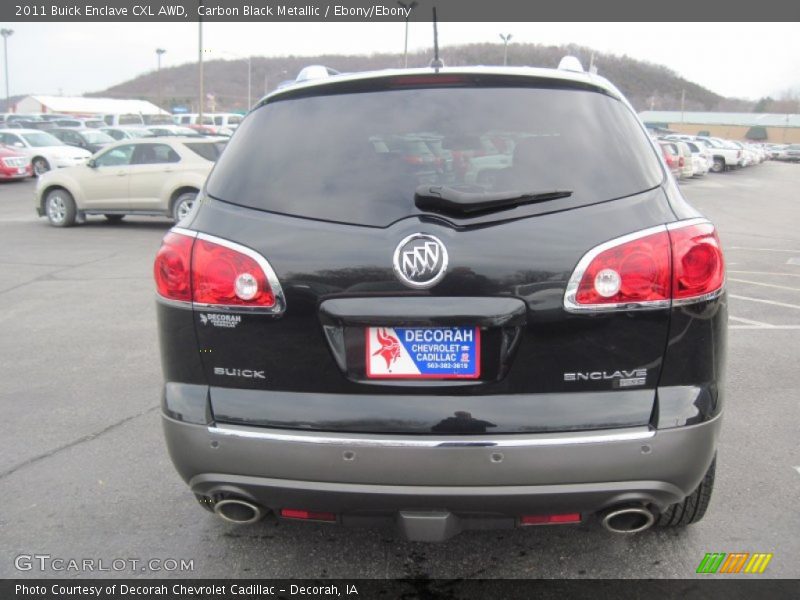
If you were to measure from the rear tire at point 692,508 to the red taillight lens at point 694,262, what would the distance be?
2.89ft

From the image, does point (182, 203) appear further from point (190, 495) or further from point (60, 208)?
point (190, 495)

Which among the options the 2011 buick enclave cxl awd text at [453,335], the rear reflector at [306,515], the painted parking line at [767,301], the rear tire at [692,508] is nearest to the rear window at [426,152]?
the 2011 buick enclave cxl awd text at [453,335]

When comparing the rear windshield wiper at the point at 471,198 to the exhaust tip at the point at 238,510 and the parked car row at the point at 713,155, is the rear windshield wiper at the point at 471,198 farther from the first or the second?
the parked car row at the point at 713,155

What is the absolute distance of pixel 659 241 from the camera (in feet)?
8.10

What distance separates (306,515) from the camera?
2.63 metres

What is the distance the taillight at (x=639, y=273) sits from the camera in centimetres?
243

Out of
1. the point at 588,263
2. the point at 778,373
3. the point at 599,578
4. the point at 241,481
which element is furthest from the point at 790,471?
the point at 241,481

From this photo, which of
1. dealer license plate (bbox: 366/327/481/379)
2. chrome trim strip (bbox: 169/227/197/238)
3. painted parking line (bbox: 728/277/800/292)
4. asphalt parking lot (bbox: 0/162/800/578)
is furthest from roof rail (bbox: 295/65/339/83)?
painted parking line (bbox: 728/277/800/292)

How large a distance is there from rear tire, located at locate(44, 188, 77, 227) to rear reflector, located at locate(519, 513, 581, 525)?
14557mm

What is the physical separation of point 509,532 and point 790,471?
1.64 meters

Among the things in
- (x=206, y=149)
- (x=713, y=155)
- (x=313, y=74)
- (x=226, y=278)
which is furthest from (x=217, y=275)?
(x=713, y=155)

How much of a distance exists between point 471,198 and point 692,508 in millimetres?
1690

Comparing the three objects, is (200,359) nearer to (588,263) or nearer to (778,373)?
(588,263)

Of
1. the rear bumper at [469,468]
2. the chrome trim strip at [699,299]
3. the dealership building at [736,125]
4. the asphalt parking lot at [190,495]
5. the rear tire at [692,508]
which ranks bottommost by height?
the asphalt parking lot at [190,495]
